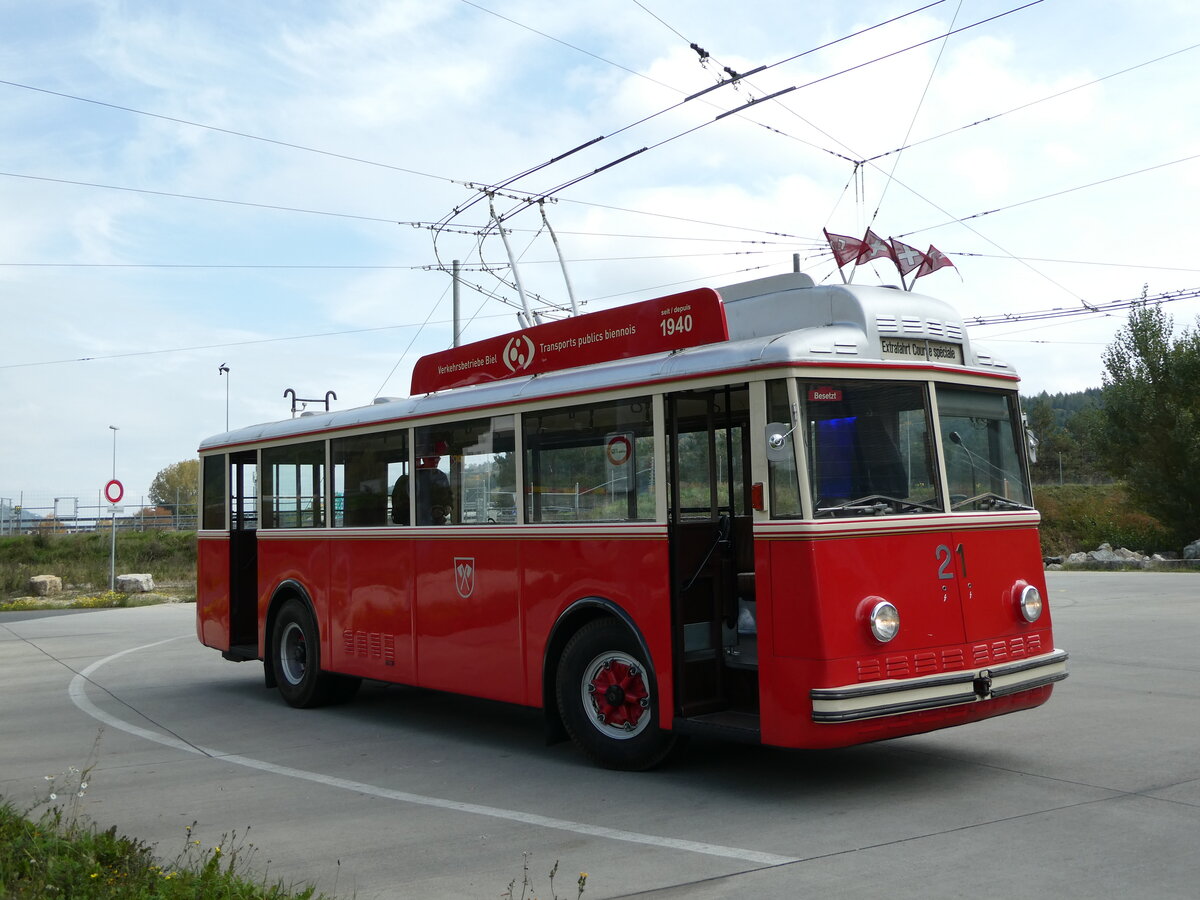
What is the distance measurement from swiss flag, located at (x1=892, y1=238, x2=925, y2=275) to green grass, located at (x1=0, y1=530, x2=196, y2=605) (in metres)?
34.7

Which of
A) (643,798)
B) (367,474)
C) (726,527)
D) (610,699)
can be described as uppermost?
(367,474)

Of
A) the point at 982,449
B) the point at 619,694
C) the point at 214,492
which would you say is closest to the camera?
the point at 982,449

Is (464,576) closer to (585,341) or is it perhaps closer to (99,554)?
(585,341)

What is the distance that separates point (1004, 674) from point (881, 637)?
1040 mm

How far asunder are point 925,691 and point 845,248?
3188 mm

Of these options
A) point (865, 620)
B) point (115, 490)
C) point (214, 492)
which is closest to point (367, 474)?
point (214, 492)

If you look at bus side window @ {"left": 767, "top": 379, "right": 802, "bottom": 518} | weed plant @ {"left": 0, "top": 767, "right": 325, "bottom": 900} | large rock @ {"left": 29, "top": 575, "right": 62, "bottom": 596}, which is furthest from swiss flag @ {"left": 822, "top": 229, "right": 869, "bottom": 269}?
large rock @ {"left": 29, "top": 575, "right": 62, "bottom": 596}

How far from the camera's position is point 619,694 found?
25.4 feet

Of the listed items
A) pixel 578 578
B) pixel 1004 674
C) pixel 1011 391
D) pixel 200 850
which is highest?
pixel 1011 391

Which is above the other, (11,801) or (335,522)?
(335,522)

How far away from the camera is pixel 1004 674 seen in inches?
280

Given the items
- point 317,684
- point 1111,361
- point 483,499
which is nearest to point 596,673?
point 483,499

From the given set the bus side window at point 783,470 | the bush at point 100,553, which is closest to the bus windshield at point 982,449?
the bus side window at point 783,470

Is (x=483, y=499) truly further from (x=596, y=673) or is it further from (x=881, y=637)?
(x=881, y=637)
